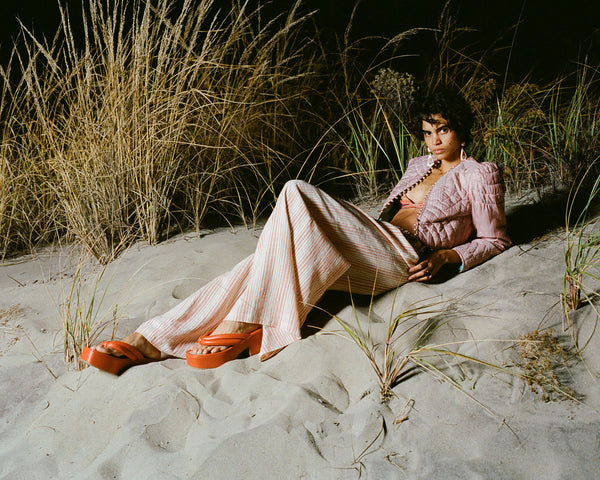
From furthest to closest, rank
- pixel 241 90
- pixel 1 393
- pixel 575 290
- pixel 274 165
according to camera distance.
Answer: pixel 274 165, pixel 241 90, pixel 1 393, pixel 575 290

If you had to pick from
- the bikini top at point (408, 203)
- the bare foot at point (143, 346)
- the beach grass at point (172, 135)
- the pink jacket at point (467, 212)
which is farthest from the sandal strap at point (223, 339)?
the beach grass at point (172, 135)

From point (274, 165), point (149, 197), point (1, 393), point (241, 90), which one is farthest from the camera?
point (274, 165)

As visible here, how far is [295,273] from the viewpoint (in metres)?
1.92

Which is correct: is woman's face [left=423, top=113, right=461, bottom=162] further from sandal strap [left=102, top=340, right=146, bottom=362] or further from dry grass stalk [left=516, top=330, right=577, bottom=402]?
sandal strap [left=102, top=340, right=146, bottom=362]

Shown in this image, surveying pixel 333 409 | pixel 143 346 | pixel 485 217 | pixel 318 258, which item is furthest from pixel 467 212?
pixel 143 346

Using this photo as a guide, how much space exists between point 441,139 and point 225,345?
1.19 m

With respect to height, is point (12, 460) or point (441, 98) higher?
point (441, 98)

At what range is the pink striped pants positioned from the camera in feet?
6.21

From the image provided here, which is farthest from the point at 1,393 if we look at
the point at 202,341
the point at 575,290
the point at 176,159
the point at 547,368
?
the point at 575,290

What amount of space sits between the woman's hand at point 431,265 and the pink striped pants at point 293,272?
0.04 metres

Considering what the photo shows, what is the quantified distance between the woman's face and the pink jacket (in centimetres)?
11

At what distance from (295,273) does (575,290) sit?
0.90 m

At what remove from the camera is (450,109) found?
84.0 inches

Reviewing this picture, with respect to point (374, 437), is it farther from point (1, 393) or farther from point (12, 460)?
point (1, 393)
